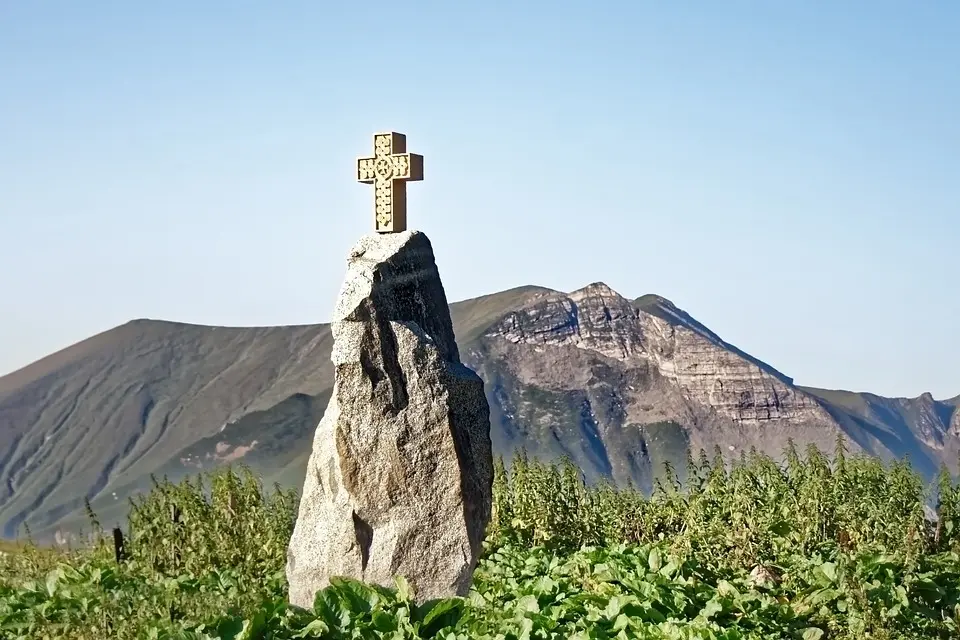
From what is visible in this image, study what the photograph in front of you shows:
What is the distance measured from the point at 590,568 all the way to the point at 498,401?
66229 mm

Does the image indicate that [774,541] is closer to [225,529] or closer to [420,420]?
[420,420]

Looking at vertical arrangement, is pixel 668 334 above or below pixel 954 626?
above

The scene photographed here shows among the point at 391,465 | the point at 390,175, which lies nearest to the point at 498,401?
the point at 390,175

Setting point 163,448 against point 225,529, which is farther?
point 163,448

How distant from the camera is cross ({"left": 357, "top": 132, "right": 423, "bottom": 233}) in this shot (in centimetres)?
1086

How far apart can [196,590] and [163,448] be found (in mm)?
72843

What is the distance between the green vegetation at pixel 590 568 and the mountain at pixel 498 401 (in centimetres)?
5523

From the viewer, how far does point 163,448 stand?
8044 cm

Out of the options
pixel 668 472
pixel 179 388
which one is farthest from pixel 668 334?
pixel 668 472

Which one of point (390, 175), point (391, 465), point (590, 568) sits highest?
point (390, 175)

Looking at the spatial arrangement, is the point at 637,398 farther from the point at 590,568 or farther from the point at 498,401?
the point at 590,568

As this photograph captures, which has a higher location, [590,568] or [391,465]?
[391,465]

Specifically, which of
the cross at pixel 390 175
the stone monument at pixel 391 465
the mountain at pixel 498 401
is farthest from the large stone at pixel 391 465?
the mountain at pixel 498 401

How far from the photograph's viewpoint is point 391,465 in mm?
9570
